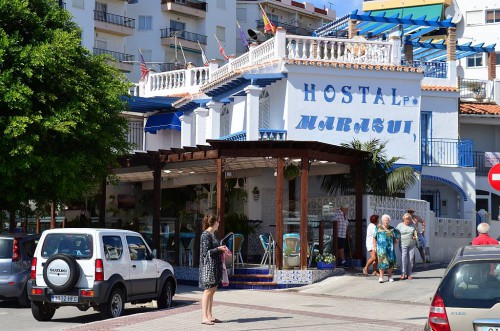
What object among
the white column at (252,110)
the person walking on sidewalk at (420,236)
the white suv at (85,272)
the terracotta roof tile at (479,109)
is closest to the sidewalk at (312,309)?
the white suv at (85,272)

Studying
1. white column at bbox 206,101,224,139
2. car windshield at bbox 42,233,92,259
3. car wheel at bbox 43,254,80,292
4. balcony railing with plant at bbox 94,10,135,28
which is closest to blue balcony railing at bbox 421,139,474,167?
white column at bbox 206,101,224,139

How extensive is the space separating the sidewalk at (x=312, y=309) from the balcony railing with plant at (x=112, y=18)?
42251mm

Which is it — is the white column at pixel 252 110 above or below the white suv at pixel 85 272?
above

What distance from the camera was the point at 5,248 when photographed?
18156 mm

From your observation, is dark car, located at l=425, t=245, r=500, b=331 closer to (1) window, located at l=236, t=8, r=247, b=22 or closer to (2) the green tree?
(2) the green tree

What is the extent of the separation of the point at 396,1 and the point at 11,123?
33.8m

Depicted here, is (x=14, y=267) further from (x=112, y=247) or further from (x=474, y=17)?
(x=474, y=17)

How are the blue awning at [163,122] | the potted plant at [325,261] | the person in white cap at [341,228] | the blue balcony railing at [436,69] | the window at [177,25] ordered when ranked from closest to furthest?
1. the potted plant at [325,261]
2. the person in white cap at [341,228]
3. the blue balcony railing at [436,69]
4. the blue awning at [163,122]
5. the window at [177,25]

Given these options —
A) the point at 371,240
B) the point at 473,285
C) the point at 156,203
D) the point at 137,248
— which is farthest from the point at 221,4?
the point at 473,285

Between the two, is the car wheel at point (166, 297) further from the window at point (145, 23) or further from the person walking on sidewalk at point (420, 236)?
the window at point (145, 23)

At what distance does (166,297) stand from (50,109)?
534 centimetres

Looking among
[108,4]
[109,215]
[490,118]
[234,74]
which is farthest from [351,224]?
[108,4]

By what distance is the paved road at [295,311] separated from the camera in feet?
49.1

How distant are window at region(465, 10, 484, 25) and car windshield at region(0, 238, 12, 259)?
42096 mm
